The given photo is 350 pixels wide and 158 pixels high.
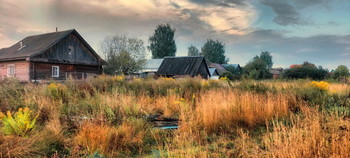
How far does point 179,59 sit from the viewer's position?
34594 millimetres

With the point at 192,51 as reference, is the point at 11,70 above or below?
below

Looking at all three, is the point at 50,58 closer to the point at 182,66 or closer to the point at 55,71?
the point at 55,71

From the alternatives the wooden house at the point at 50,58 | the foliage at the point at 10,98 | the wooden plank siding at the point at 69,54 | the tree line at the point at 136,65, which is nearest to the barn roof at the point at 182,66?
the tree line at the point at 136,65

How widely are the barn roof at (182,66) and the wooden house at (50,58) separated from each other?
30.5ft

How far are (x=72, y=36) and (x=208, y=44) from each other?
174 ft

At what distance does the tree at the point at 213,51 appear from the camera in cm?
7369

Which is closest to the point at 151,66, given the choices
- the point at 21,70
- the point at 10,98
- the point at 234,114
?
the point at 21,70

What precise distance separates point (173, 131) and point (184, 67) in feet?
90.8

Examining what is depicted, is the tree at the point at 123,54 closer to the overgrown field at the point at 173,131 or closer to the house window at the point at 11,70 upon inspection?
the house window at the point at 11,70

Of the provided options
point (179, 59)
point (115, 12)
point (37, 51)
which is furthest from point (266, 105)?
point (179, 59)

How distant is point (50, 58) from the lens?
2314 centimetres

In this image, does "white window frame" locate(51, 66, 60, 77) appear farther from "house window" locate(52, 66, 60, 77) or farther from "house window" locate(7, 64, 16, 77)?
"house window" locate(7, 64, 16, 77)

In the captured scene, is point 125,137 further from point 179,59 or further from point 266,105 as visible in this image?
point 179,59

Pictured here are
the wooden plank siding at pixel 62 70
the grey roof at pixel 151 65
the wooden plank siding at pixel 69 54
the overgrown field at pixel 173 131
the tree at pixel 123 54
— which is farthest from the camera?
the grey roof at pixel 151 65
